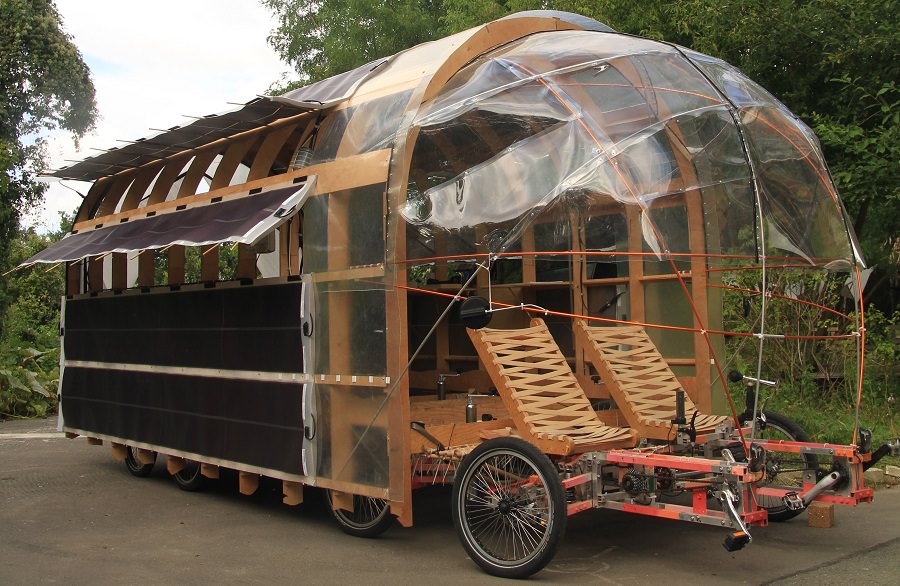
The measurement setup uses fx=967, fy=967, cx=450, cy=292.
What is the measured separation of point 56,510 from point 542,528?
4.95 metres

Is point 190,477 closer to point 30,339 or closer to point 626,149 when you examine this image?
point 626,149

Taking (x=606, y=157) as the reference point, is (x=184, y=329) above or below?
below

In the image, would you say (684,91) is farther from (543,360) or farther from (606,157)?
(543,360)

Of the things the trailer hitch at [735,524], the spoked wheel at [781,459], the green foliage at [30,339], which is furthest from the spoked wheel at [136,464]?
the trailer hitch at [735,524]

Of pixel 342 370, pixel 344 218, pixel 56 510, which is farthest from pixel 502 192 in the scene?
pixel 56 510

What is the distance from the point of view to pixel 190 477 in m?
9.50

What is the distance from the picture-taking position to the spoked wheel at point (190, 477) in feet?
30.8

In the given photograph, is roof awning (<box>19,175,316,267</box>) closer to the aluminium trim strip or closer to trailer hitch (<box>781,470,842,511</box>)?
the aluminium trim strip

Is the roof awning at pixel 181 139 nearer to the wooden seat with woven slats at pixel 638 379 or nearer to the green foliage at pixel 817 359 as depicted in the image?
the wooden seat with woven slats at pixel 638 379

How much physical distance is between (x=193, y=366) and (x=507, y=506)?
3.89 meters

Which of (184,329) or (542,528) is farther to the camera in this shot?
(184,329)

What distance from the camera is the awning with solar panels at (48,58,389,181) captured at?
748 cm

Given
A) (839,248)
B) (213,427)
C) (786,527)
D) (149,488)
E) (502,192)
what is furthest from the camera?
(149,488)

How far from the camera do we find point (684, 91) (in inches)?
258
